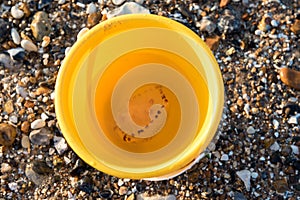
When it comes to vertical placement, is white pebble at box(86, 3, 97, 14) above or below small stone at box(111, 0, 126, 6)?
below

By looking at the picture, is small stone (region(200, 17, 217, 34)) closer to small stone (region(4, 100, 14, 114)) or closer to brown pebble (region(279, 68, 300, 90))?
brown pebble (region(279, 68, 300, 90))

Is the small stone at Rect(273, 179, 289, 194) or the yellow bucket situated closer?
the yellow bucket

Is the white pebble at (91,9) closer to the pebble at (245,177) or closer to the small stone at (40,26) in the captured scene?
the small stone at (40,26)

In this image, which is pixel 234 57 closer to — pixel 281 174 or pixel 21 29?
pixel 281 174

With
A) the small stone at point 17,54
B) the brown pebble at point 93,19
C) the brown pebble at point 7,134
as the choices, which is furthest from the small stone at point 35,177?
the brown pebble at point 93,19

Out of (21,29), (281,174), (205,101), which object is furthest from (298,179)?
(21,29)

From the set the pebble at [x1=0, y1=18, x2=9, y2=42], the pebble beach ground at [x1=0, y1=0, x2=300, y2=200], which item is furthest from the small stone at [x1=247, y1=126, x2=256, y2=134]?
the pebble at [x1=0, y1=18, x2=9, y2=42]
